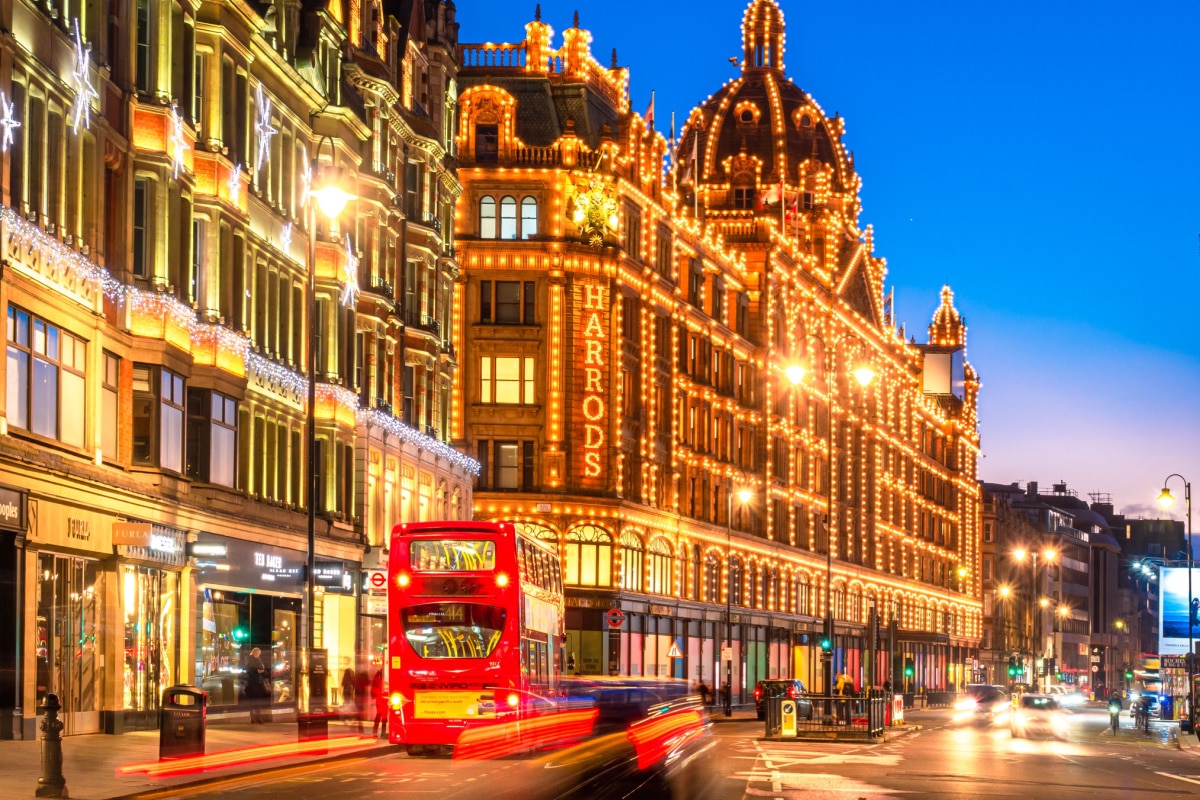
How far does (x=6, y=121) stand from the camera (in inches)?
1407

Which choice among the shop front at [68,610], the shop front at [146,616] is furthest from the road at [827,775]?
the shop front at [146,616]

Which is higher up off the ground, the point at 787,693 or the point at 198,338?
the point at 198,338

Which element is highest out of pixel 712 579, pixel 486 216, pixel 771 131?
pixel 771 131

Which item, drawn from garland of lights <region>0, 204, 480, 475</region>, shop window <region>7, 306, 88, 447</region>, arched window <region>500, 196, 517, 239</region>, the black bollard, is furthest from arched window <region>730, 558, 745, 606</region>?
the black bollard

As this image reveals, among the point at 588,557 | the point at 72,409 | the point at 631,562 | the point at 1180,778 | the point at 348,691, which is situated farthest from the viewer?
the point at 631,562

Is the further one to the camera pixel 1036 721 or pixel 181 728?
pixel 1036 721

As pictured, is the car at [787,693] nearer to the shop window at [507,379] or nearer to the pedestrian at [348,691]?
the pedestrian at [348,691]

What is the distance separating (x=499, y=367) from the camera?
86.4m

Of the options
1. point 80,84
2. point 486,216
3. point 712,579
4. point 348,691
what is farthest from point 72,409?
point 712,579

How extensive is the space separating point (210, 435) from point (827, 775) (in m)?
17.6

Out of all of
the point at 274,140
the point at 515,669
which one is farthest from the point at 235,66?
the point at 515,669

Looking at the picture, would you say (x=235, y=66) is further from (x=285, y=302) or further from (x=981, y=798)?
(x=981, y=798)

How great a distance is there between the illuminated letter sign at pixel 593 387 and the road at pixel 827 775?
31874 mm

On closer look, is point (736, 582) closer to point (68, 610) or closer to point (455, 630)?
point (455, 630)
